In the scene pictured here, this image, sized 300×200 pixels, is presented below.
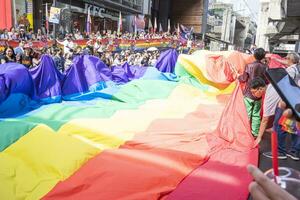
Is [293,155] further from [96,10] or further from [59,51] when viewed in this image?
[96,10]

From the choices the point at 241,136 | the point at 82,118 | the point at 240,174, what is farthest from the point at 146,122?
the point at 240,174

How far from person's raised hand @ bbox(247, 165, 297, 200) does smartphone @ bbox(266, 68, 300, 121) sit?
1.39 ft

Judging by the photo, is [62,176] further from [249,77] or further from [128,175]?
[249,77]

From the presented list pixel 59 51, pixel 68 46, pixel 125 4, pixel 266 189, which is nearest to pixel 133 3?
pixel 125 4

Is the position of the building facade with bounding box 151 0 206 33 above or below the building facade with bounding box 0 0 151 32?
above

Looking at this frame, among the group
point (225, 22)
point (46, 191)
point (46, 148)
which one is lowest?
point (46, 191)

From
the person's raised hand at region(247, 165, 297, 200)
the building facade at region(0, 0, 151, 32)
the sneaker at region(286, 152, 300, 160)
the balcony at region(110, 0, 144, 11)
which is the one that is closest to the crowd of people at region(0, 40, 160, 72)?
the building facade at region(0, 0, 151, 32)

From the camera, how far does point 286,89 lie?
52.1 inches

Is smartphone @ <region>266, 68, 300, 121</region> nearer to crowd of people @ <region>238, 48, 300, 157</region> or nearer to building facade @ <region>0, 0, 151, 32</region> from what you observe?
crowd of people @ <region>238, 48, 300, 157</region>

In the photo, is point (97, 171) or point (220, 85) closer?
point (97, 171)

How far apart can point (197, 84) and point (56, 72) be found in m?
3.56

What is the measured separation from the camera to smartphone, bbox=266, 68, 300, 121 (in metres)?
1.25

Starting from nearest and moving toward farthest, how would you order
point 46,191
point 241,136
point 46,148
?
point 46,191 → point 46,148 → point 241,136

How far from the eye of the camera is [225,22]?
50875mm
